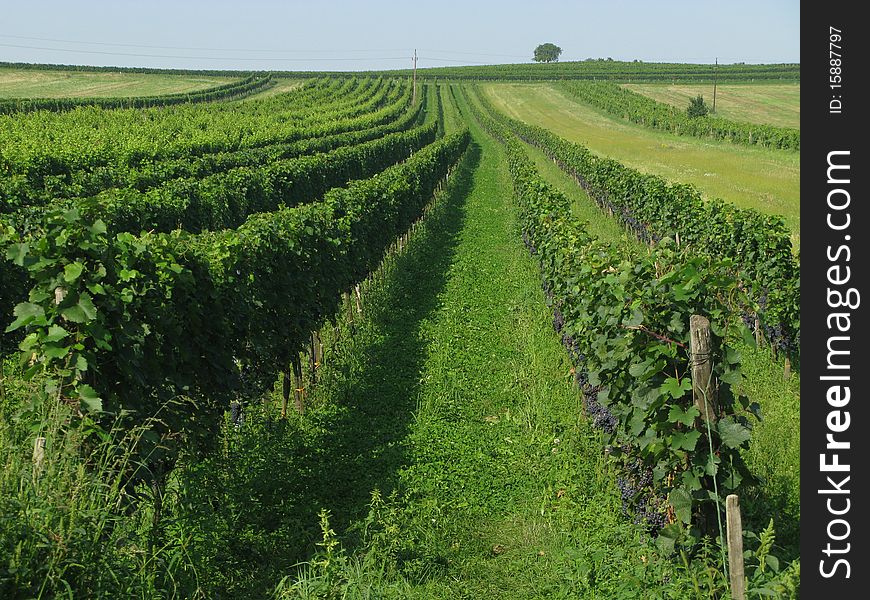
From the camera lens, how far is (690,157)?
54219 millimetres

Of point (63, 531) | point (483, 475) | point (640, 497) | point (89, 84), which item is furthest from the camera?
point (89, 84)

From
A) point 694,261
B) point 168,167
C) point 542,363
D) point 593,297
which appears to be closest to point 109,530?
point 694,261

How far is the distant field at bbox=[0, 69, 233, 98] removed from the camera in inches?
3844

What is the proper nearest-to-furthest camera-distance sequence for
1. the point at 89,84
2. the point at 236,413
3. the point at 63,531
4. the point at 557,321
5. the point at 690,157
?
the point at 63,531
the point at 236,413
the point at 557,321
the point at 690,157
the point at 89,84

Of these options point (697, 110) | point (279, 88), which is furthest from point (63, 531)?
point (279, 88)

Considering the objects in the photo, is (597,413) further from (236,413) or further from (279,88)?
(279,88)

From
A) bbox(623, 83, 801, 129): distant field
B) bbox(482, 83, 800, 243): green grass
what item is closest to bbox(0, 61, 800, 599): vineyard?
bbox(482, 83, 800, 243): green grass

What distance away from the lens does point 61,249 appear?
21.9ft

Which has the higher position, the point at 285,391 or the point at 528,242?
the point at 528,242

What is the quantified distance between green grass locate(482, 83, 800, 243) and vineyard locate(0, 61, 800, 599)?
7.48m

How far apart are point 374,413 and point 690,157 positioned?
47918 mm

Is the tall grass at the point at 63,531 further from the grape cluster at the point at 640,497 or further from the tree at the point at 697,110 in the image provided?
the tree at the point at 697,110
